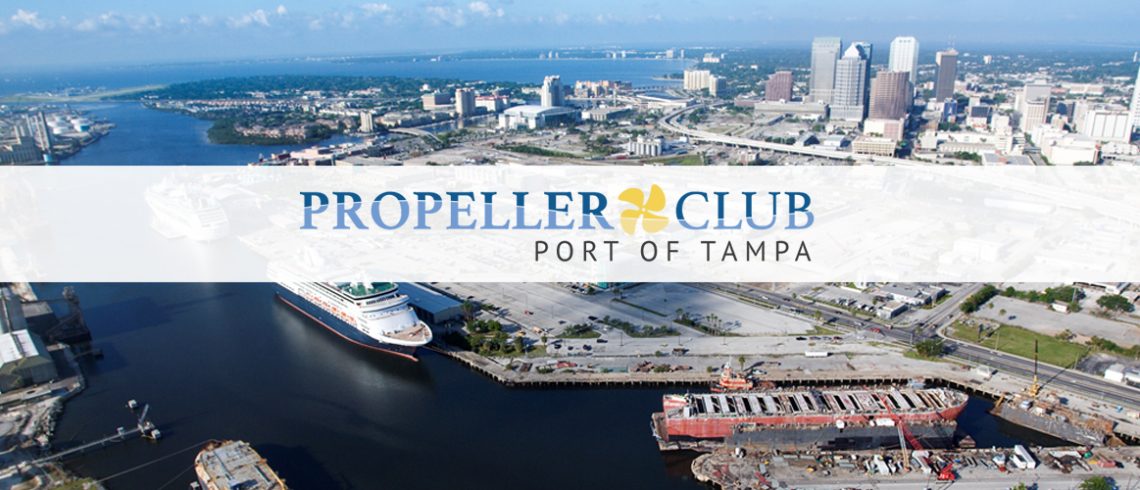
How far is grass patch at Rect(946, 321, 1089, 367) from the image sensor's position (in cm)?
1085

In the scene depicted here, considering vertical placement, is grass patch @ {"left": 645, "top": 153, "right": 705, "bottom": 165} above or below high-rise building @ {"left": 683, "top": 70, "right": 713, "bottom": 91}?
below

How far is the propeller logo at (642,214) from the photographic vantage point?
17109mm

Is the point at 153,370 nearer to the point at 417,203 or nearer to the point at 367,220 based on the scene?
the point at 367,220

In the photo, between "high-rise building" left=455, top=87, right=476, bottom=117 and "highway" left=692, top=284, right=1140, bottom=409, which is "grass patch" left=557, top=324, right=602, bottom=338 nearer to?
"highway" left=692, top=284, right=1140, bottom=409

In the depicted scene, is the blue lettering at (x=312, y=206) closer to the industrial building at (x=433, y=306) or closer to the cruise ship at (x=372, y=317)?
the industrial building at (x=433, y=306)

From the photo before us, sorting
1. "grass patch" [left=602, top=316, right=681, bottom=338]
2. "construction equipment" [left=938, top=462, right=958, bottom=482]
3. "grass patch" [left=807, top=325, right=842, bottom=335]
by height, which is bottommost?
"grass patch" [left=807, top=325, right=842, bottom=335]

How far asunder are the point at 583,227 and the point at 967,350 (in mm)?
9141

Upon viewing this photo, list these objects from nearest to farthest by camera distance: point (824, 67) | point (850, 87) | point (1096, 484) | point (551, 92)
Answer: point (1096, 484) → point (850, 87) → point (551, 92) → point (824, 67)

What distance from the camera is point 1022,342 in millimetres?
11484

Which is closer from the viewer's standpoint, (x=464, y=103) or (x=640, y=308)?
(x=640, y=308)

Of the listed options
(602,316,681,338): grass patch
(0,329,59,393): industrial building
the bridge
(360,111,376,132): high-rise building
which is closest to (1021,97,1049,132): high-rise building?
→ the bridge

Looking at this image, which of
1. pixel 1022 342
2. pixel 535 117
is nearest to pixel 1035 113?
pixel 535 117

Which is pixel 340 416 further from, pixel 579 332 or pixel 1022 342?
pixel 1022 342

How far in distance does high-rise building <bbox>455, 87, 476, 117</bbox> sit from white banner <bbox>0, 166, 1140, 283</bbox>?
19191 mm
